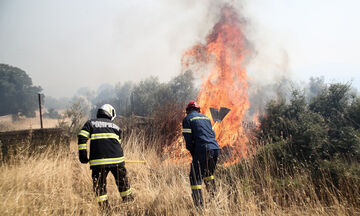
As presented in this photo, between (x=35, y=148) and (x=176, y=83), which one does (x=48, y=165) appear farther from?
(x=176, y=83)

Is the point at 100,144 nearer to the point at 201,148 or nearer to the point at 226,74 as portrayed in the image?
the point at 201,148

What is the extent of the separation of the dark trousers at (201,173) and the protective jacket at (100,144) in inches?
53.9

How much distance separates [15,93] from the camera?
46.0m

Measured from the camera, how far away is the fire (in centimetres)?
934

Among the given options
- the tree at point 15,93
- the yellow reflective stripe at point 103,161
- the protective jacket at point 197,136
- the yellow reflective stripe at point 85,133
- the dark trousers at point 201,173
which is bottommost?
the dark trousers at point 201,173

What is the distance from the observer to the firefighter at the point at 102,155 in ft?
12.1

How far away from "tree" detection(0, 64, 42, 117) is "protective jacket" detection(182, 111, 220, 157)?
52000 millimetres

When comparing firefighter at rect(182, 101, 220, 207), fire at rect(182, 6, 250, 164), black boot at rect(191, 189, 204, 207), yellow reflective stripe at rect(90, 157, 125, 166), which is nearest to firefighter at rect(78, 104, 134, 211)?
yellow reflective stripe at rect(90, 157, 125, 166)

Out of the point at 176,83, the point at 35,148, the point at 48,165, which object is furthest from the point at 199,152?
the point at 176,83

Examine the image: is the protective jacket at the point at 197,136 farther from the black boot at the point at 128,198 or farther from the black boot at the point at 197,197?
the black boot at the point at 128,198

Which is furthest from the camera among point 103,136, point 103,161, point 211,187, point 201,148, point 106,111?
point 106,111

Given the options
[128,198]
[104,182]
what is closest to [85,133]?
[104,182]

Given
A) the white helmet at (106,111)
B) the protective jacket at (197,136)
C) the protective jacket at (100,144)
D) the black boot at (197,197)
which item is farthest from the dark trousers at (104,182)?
the protective jacket at (197,136)

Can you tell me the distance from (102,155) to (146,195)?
1.16 meters
